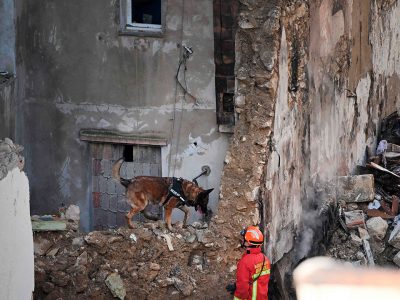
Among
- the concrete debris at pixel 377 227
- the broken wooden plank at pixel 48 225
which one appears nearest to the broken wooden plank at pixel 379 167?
the concrete debris at pixel 377 227

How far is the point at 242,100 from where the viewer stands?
12023 mm

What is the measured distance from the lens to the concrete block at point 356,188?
15.0 meters

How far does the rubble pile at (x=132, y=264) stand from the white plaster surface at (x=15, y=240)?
203 cm

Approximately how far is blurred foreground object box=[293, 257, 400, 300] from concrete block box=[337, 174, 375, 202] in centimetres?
1041

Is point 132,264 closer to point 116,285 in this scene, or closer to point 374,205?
point 116,285

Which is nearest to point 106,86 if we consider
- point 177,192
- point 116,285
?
point 177,192

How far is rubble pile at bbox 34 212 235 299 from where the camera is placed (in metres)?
11.2

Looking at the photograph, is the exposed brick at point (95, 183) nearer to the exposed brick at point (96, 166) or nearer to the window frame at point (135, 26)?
the exposed brick at point (96, 166)

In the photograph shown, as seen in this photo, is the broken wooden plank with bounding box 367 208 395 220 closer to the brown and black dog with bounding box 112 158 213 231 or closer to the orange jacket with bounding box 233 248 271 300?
the brown and black dog with bounding box 112 158 213 231

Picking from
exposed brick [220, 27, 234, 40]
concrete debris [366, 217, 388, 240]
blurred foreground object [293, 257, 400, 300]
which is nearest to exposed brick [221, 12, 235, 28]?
exposed brick [220, 27, 234, 40]

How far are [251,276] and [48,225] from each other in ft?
8.58

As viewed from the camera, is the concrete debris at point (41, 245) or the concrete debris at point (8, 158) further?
the concrete debris at point (41, 245)

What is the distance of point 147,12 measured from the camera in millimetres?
14227

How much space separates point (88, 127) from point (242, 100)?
3.06m
